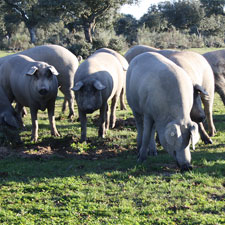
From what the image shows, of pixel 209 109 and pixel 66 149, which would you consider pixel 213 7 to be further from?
pixel 66 149

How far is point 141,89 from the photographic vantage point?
6.97 m

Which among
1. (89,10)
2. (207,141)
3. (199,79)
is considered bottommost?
(207,141)

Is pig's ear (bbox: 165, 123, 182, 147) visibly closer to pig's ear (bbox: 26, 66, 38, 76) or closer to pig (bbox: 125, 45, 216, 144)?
pig (bbox: 125, 45, 216, 144)

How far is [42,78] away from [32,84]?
16.5 inches

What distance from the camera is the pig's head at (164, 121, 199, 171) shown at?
609 cm

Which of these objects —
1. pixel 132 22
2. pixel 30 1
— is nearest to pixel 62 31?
pixel 30 1

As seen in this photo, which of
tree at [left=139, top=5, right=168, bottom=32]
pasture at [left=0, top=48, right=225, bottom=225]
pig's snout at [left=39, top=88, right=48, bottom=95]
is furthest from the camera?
tree at [left=139, top=5, right=168, bottom=32]

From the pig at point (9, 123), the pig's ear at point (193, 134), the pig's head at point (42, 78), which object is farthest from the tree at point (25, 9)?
the pig's ear at point (193, 134)

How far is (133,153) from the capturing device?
8.02 meters

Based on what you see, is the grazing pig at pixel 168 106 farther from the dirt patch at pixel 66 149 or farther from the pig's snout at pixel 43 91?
the pig's snout at pixel 43 91

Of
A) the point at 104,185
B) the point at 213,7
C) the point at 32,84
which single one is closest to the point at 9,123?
the point at 32,84

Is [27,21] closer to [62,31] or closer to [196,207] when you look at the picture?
[62,31]

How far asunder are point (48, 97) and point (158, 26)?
206 ft

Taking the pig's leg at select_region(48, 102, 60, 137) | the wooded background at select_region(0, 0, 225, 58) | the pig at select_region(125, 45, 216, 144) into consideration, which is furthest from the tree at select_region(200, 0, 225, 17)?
the pig's leg at select_region(48, 102, 60, 137)
